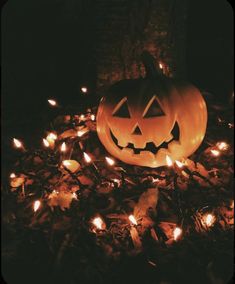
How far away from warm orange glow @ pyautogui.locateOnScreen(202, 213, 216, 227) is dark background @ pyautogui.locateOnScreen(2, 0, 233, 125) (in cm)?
266

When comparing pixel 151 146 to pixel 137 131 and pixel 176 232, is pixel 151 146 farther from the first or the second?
pixel 176 232

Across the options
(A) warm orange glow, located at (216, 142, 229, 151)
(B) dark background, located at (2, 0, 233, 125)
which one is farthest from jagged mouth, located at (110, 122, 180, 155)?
(B) dark background, located at (2, 0, 233, 125)

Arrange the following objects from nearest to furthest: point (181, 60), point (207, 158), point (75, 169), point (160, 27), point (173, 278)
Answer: point (173, 278)
point (75, 169)
point (207, 158)
point (160, 27)
point (181, 60)

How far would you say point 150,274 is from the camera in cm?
221

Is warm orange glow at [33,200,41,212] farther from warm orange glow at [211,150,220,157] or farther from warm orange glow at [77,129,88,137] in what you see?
warm orange glow at [211,150,220,157]

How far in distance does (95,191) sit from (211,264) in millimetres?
837

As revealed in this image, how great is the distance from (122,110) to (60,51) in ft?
9.30

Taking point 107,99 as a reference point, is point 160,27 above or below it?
above

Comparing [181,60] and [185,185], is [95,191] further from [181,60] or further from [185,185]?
[181,60]

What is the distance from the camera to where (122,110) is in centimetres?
271

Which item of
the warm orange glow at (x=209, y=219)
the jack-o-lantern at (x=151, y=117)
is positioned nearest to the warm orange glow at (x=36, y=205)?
the jack-o-lantern at (x=151, y=117)

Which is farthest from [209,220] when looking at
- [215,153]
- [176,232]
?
[215,153]

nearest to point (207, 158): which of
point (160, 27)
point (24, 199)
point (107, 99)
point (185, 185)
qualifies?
point (185, 185)

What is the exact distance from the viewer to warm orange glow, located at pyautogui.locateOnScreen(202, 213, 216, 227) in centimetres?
244
